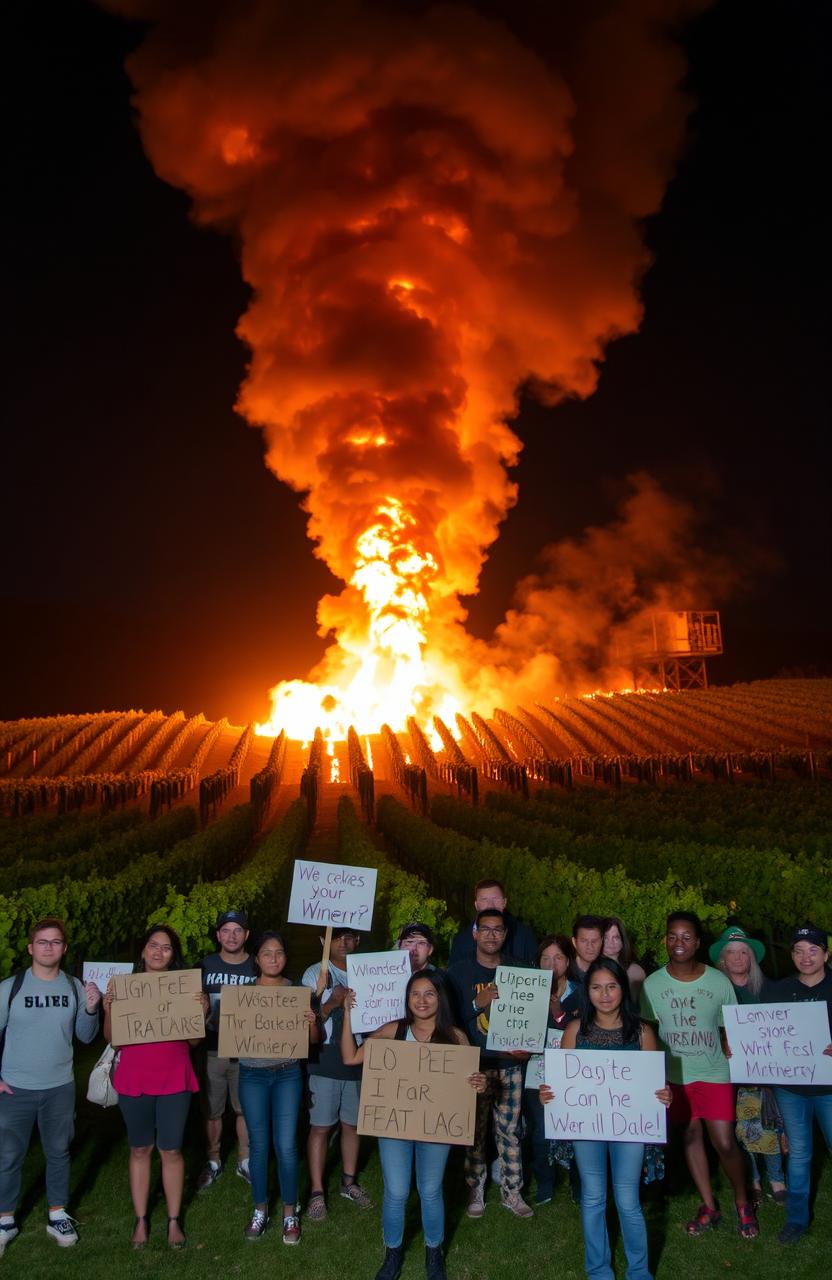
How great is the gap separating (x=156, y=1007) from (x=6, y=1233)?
178cm

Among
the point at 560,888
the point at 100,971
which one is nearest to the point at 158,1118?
the point at 100,971

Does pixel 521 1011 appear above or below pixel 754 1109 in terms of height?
above

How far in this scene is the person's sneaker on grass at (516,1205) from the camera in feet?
21.4

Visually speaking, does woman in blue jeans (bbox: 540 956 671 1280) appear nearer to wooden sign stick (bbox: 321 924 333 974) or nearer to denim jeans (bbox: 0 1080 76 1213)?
wooden sign stick (bbox: 321 924 333 974)

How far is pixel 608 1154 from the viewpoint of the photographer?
604 centimetres

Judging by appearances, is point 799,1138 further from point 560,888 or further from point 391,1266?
point 560,888

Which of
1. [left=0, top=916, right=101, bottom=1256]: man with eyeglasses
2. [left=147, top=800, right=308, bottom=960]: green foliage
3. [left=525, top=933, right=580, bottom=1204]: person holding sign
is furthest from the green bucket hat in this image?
[left=147, top=800, right=308, bottom=960]: green foliage

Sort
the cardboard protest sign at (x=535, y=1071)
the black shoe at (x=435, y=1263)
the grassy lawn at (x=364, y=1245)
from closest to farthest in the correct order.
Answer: the black shoe at (x=435, y=1263) < the grassy lawn at (x=364, y=1245) < the cardboard protest sign at (x=535, y=1071)

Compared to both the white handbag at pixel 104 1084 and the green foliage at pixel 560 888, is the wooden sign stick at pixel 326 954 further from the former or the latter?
the green foliage at pixel 560 888

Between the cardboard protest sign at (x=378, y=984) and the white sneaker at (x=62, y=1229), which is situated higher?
the cardboard protest sign at (x=378, y=984)

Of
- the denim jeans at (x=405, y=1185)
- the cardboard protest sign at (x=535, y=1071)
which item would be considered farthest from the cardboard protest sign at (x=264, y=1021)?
the cardboard protest sign at (x=535, y=1071)

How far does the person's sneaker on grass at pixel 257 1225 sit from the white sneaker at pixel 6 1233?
1.59m

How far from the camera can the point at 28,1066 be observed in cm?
630

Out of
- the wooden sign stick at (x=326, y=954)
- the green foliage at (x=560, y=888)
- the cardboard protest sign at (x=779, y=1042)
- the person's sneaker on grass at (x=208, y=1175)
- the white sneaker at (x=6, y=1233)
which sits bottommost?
the white sneaker at (x=6, y=1233)
